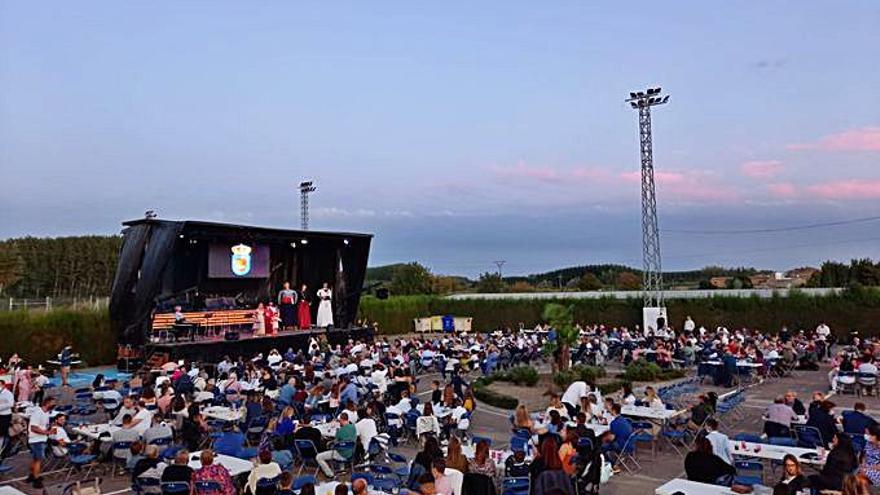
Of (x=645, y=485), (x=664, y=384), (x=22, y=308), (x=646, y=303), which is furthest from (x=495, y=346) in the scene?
(x=22, y=308)

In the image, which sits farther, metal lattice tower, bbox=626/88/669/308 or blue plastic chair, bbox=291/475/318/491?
metal lattice tower, bbox=626/88/669/308

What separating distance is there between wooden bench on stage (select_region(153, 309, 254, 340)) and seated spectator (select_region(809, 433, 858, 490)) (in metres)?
19.2

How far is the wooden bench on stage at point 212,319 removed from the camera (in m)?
21.0

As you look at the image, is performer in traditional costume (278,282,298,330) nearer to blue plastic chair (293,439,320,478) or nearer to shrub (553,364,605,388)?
shrub (553,364,605,388)

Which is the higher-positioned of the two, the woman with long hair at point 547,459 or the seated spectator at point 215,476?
the woman with long hair at point 547,459

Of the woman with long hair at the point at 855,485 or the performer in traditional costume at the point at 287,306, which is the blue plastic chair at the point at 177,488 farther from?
the performer in traditional costume at the point at 287,306

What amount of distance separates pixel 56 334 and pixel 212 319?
16.0 ft

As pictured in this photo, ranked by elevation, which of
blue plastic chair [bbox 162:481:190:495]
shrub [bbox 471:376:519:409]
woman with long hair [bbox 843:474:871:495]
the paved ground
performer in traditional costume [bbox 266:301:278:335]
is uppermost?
performer in traditional costume [bbox 266:301:278:335]

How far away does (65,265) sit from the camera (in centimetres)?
4756

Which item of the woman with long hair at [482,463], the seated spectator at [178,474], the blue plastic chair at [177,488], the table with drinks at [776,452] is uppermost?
the woman with long hair at [482,463]

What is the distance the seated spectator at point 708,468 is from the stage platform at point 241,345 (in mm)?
16556

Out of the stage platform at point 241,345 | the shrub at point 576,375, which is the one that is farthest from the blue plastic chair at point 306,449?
the stage platform at point 241,345

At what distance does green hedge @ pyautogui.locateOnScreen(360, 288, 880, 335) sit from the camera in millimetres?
25297

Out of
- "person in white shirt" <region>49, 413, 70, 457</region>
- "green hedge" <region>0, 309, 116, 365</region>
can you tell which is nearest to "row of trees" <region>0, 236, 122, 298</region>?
"green hedge" <region>0, 309, 116, 365</region>
